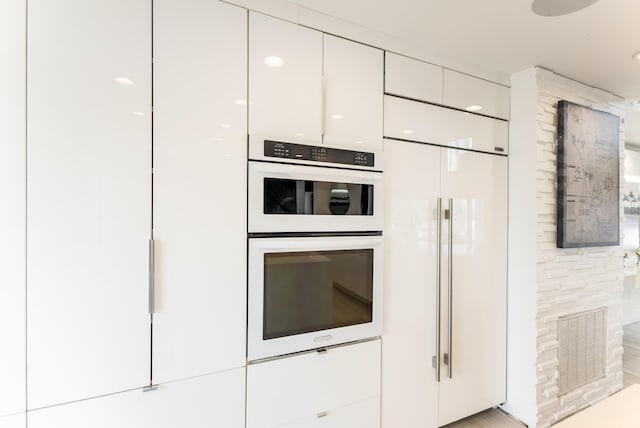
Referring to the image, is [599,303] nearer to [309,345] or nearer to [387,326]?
[387,326]

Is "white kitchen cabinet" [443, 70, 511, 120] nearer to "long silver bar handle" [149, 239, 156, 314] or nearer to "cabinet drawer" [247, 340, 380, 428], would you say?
"cabinet drawer" [247, 340, 380, 428]

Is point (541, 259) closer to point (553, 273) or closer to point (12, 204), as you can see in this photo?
point (553, 273)

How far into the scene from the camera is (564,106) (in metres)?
2.24

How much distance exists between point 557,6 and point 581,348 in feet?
7.85

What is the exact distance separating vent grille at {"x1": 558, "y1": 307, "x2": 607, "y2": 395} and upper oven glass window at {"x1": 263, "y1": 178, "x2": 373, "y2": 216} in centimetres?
184

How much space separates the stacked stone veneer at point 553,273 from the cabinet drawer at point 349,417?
4.09 feet

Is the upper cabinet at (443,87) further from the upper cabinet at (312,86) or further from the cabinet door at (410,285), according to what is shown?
the cabinet door at (410,285)

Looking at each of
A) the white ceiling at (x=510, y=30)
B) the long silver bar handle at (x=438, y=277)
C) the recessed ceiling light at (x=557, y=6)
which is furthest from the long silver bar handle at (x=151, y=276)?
the recessed ceiling light at (x=557, y=6)

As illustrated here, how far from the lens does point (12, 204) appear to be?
1112mm

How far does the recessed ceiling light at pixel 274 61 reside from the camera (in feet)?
5.04

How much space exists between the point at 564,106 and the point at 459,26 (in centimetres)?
113

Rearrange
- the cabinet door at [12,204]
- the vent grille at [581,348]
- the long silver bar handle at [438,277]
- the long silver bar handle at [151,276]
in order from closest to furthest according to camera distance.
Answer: the cabinet door at [12,204] < the long silver bar handle at [151,276] < the long silver bar handle at [438,277] < the vent grille at [581,348]

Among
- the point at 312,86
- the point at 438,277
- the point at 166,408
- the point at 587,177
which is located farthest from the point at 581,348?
the point at 166,408

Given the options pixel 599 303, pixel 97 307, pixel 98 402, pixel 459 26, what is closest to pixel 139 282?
pixel 97 307
